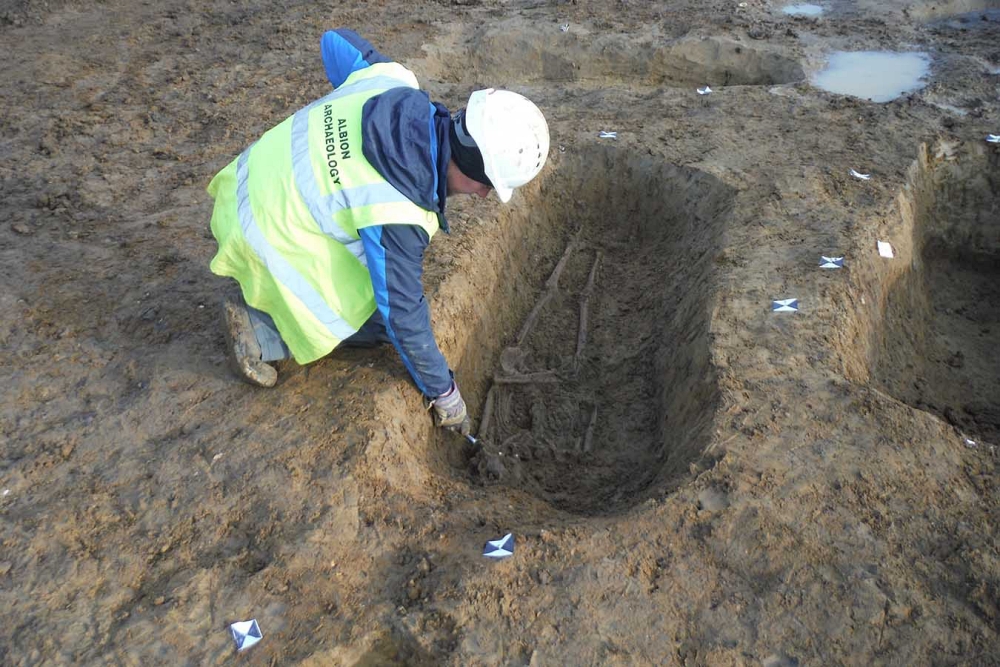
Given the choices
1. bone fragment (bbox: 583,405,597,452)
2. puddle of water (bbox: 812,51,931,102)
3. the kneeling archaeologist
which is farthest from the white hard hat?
puddle of water (bbox: 812,51,931,102)

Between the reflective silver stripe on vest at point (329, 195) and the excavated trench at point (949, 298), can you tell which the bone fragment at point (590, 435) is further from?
the reflective silver stripe on vest at point (329, 195)

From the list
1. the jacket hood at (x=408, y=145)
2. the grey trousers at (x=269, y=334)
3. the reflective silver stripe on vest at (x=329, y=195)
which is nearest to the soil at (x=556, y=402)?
the grey trousers at (x=269, y=334)

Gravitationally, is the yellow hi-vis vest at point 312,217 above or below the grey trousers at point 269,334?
above

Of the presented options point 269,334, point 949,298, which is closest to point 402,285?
point 269,334

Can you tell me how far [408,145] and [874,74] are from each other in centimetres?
587

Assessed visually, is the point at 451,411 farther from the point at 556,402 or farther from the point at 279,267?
the point at 279,267

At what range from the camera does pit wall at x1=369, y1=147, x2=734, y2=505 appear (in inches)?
138

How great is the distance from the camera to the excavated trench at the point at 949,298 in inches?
174

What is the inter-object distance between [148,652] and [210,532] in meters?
0.50

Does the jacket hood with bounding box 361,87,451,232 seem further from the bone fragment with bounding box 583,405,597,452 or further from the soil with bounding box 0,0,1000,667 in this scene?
the bone fragment with bounding box 583,405,597,452

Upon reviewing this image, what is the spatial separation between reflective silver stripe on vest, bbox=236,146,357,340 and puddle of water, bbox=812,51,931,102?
Result: 17.4 ft

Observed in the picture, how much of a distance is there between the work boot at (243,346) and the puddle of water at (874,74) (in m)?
5.52

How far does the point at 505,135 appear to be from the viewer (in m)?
2.85

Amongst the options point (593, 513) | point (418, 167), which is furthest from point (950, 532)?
point (418, 167)
